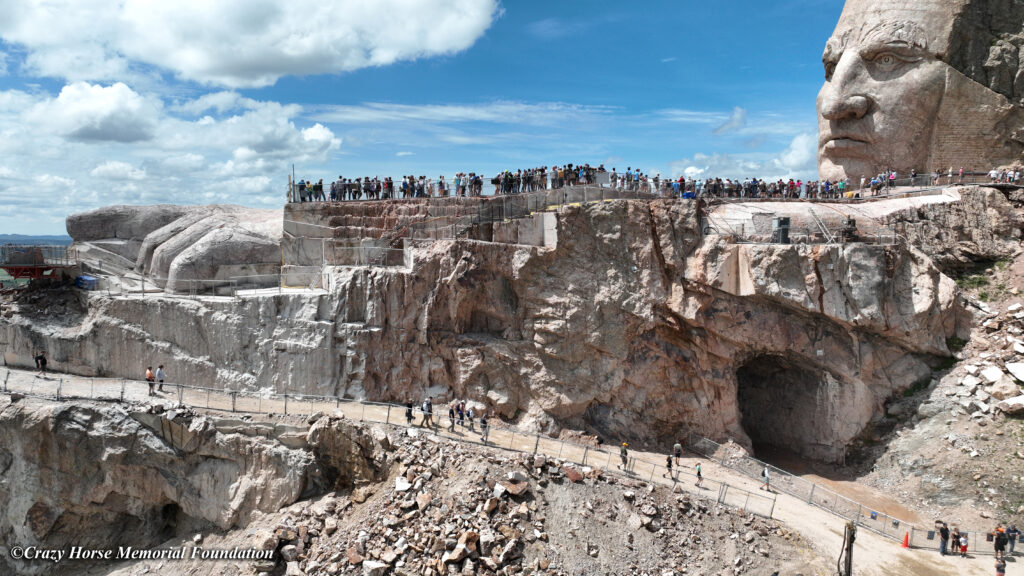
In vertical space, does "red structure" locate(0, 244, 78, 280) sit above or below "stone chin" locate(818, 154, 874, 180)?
below

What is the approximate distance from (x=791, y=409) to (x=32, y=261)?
3050 centimetres

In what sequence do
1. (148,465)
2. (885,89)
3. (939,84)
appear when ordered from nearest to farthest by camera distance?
(148,465) → (939,84) → (885,89)

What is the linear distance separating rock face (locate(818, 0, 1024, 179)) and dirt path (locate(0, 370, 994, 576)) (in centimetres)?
1605

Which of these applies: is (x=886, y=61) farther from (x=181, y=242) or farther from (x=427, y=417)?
(x=181, y=242)

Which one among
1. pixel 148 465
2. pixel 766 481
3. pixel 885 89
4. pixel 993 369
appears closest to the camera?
pixel 148 465

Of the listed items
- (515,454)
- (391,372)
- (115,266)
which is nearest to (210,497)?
(391,372)

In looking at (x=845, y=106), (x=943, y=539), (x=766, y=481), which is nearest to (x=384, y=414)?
(x=766, y=481)

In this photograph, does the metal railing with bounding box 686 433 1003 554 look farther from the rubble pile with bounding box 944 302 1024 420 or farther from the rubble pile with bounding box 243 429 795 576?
the rubble pile with bounding box 944 302 1024 420

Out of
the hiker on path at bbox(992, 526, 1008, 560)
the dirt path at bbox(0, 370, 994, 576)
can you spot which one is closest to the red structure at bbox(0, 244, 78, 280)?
the dirt path at bbox(0, 370, 994, 576)

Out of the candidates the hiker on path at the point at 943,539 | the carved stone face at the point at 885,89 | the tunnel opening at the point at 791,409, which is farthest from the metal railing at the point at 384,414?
the carved stone face at the point at 885,89

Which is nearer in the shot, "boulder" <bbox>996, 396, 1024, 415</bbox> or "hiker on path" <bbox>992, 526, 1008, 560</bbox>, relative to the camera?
"hiker on path" <bbox>992, 526, 1008, 560</bbox>

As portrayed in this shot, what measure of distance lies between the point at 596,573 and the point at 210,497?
11957 mm

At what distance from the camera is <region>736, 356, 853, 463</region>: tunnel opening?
74.7ft

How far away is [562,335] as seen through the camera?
2317 centimetres
